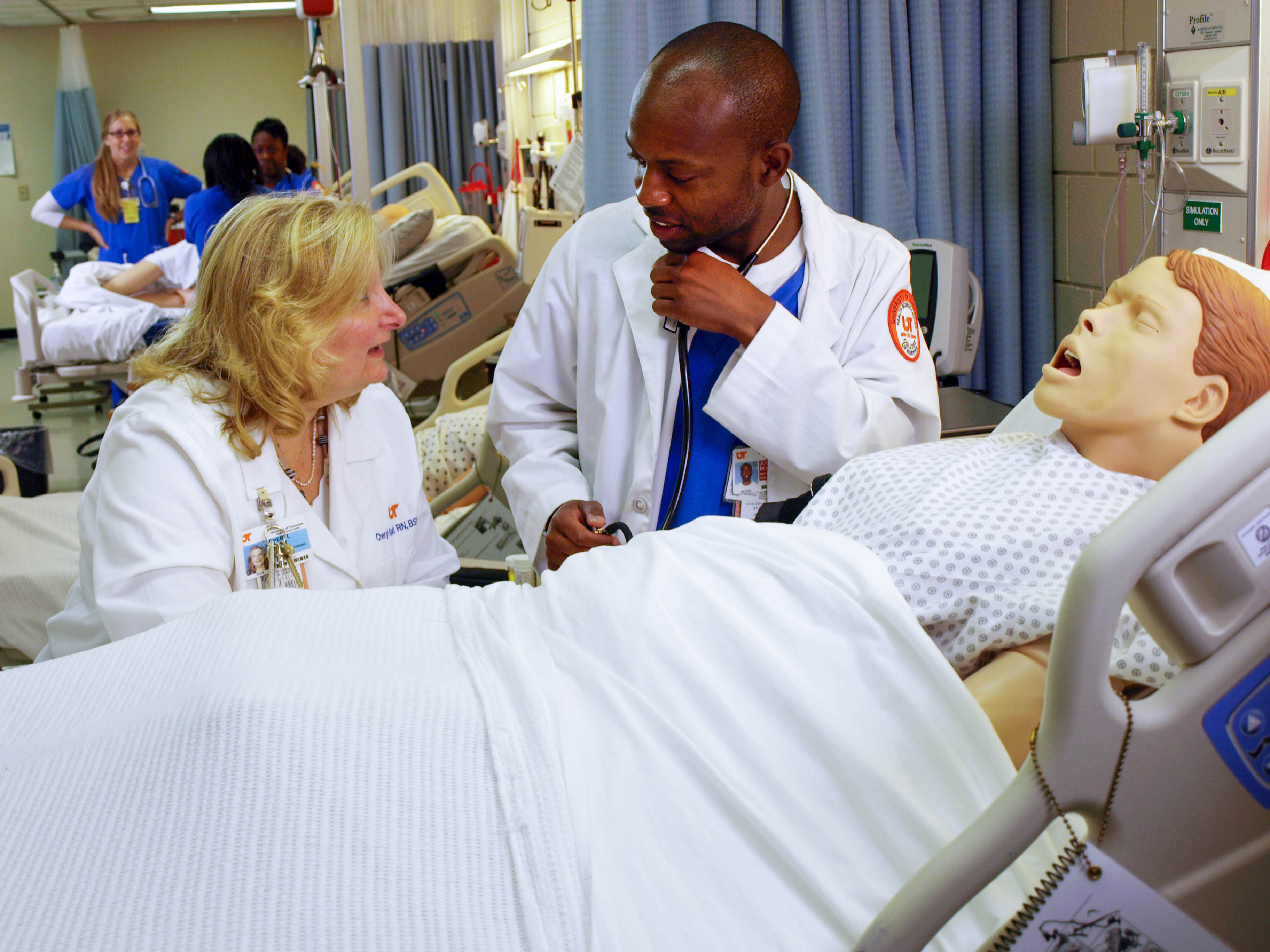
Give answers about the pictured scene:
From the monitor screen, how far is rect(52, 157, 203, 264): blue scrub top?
5.17m

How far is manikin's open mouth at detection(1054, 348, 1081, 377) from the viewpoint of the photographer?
51.0 inches

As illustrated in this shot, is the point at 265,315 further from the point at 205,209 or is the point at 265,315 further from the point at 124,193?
the point at 124,193

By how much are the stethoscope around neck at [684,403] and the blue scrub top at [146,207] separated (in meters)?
5.62

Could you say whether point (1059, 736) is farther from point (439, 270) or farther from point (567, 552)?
point (439, 270)

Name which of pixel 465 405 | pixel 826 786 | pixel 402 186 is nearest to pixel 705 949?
pixel 826 786

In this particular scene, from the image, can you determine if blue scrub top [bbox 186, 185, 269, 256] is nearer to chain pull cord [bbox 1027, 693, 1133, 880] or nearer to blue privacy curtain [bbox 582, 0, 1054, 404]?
blue privacy curtain [bbox 582, 0, 1054, 404]

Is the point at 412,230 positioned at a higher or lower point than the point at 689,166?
higher

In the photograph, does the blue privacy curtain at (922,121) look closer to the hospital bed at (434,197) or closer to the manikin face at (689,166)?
the manikin face at (689,166)

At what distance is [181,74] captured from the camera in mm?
9656

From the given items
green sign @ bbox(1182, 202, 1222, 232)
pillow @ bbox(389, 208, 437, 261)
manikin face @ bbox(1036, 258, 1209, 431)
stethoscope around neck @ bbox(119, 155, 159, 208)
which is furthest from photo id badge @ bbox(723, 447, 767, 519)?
stethoscope around neck @ bbox(119, 155, 159, 208)

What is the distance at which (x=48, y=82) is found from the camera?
981 centimetres

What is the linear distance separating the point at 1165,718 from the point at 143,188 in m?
6.90

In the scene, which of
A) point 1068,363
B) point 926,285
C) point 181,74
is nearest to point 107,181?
point 181,74

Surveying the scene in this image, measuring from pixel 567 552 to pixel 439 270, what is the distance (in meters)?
3.30
